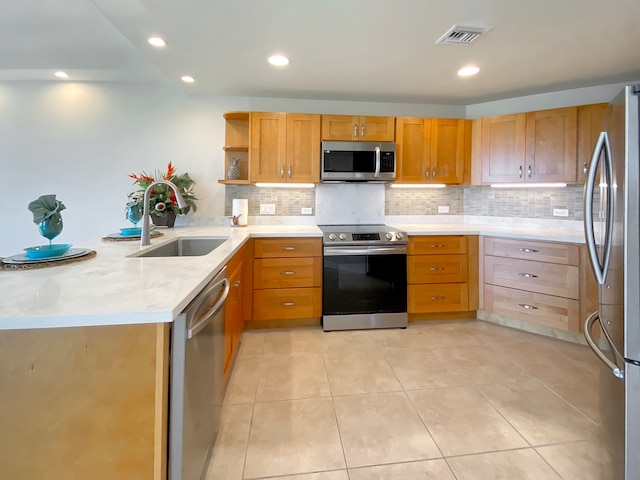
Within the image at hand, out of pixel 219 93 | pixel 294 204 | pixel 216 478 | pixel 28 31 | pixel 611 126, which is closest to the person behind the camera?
pixel 611 126

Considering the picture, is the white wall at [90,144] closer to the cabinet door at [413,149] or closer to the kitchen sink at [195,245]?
the kitchen sink at [195,245]

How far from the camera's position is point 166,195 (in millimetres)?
2955

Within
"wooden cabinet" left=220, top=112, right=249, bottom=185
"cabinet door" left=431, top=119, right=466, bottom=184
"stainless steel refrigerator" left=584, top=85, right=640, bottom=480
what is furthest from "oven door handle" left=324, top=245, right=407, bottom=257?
"stainless steel refrigerator" left=584, top=85, right=640, bottom=480

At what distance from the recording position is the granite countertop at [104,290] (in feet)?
2.58

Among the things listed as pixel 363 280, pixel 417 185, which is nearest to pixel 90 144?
pixel 363 280

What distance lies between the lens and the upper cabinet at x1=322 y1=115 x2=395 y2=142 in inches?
120

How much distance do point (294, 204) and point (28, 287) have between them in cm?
252

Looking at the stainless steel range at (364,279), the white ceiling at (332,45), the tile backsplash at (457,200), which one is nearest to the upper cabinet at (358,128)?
the white ceiling at (332,45)

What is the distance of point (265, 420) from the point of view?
166cm

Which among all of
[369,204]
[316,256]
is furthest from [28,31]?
[369,204]

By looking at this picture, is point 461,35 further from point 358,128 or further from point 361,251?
point 361,251

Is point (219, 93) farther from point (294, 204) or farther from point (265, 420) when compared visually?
point (265, 420)

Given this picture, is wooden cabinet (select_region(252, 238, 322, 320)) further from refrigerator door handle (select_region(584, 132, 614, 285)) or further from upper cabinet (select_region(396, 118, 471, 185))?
refrigerator door handle (select_region(584, 132, 614, 285))

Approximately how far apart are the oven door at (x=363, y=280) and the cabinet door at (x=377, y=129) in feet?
3.63
